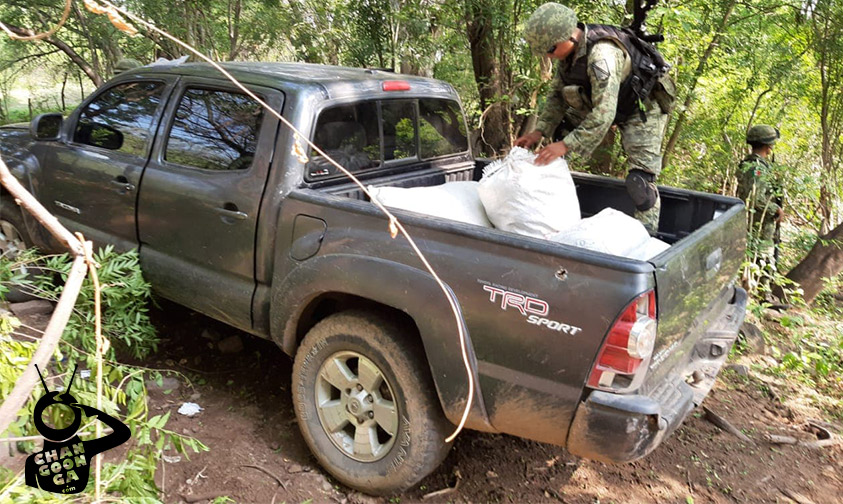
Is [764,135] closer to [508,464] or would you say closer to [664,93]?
[664,93]

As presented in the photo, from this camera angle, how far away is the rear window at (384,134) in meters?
3.28

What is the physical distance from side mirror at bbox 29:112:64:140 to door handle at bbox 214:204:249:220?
5.61ft

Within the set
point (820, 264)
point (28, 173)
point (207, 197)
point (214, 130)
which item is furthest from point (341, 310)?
point (820, 264)

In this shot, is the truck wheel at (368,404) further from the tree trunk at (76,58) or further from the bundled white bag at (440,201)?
the tree trunk at (76,58)

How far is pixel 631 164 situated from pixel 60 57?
1559cm

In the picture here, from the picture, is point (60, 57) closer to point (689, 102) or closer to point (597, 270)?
point (689, 102)

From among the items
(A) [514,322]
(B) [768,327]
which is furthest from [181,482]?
(B) [768,327]

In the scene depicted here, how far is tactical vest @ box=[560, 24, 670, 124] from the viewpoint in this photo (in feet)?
11.6

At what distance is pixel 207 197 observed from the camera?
10.8ft

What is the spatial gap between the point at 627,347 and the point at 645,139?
215 cm

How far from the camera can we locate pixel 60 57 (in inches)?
588

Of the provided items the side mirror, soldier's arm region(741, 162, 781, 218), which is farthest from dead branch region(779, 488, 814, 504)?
the side mirror

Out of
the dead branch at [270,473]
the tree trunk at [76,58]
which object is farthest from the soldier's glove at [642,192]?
the tree trunk at [76,58]

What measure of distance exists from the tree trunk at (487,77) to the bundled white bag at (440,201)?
11.1 feet
